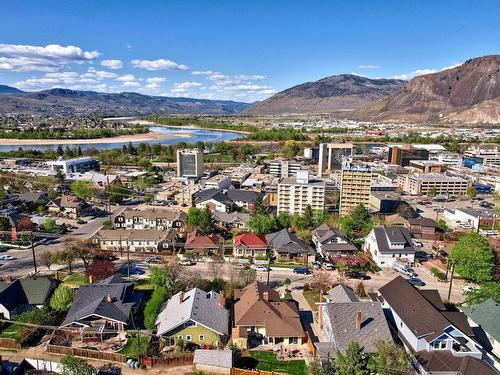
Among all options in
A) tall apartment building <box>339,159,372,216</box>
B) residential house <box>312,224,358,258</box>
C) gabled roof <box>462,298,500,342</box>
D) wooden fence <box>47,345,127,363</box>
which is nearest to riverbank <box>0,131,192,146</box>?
tall apartment building <box>339,159,372,216</box>

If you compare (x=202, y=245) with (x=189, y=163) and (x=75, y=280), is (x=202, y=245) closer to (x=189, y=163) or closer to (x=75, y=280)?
(x=75, y=280)

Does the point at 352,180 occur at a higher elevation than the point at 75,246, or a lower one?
higher

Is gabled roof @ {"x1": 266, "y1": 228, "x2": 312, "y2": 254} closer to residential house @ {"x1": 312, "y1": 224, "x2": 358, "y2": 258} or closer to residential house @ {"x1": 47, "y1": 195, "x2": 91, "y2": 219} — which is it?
residential house @ {"x1": 312, "y1": 224, "x2": 358, "y2": 258}

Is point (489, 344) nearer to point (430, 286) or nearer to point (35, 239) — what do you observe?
point (430, 286)

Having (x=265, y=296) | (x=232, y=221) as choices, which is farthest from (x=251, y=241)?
(x=265, y=296)

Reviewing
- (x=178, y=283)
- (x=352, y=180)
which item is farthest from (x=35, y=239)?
(x=352, y=180)
